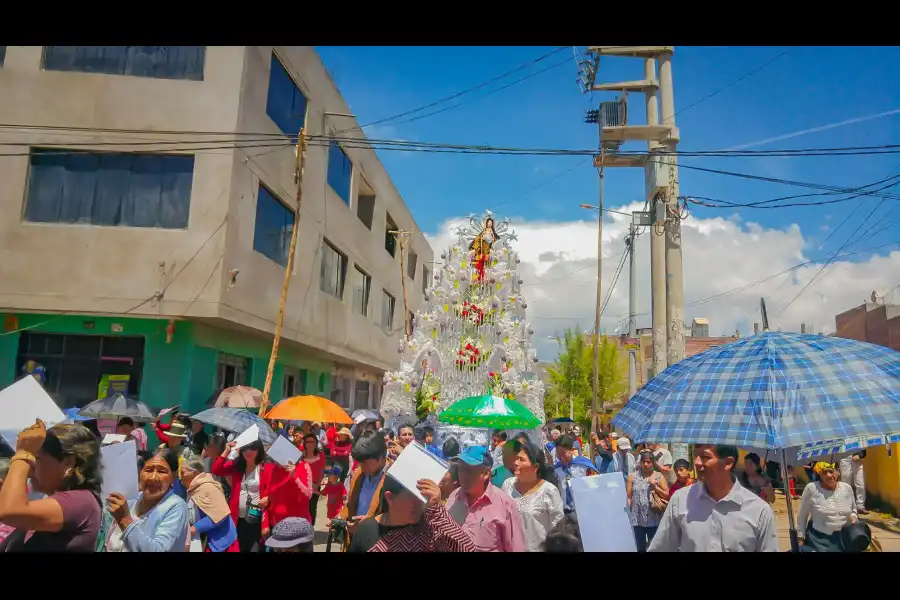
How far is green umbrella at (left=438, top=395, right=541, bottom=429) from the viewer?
773 cm

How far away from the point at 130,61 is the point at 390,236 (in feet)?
54.4

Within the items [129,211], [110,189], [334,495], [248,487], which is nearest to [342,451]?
[334,495]

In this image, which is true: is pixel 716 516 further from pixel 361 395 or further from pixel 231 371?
pixel 361 395

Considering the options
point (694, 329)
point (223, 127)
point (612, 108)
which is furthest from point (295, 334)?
point (694, 329)

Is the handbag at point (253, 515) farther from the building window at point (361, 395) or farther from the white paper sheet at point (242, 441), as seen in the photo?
the building window at point (361, 395)

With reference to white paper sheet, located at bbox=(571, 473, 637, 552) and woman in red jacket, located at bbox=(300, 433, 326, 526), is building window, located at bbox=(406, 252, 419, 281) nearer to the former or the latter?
woman in red jacket, located at bbox=(300, 433, 326, 526)

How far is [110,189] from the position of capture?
12.7 meters

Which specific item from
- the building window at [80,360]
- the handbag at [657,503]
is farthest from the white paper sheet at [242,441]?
the building window at [80,360]

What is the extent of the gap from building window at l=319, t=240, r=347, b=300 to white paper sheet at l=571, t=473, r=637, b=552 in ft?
51.9

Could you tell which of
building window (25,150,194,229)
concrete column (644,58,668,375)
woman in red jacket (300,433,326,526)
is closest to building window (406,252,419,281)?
building window (25,150,194,229)

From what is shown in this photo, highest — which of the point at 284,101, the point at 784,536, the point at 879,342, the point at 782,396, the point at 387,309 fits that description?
the point at 284,101

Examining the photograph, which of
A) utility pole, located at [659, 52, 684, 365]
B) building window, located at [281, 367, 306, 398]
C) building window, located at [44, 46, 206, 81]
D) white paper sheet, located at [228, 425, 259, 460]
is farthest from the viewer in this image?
building window, located at [281, 367, 306, 398]

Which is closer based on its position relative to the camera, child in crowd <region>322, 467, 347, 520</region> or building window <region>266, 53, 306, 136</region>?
child in crowd <region>322, 467, 347, 520</region>
